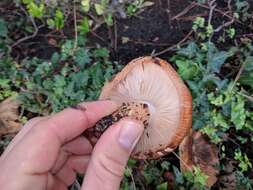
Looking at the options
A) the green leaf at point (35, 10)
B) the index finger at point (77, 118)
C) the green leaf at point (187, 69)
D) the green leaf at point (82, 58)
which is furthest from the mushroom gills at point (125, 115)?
the green leaf at point (35, 10)

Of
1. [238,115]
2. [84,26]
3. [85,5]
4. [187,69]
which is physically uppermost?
[85,5]

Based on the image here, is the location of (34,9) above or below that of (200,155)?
above

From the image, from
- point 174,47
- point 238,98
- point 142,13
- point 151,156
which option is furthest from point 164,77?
point 142,13

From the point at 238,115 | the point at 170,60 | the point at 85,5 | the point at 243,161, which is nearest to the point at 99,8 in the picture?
the point at 85,5

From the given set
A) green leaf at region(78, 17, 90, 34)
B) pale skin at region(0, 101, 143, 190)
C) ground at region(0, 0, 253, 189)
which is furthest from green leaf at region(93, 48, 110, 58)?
pale skin at region(0, 101, 143, 190)

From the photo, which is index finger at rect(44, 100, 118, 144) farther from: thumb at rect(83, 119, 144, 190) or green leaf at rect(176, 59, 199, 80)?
green leaf at rect(176, 59, 199, 80)

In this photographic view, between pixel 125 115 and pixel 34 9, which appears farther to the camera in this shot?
pixel 34 9

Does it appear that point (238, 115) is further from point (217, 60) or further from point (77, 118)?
point (77, 118)
